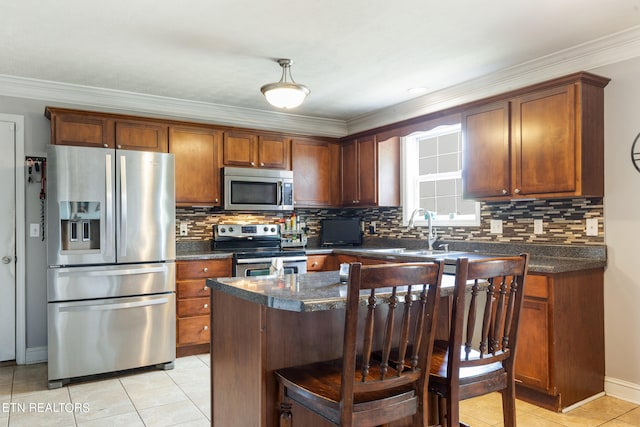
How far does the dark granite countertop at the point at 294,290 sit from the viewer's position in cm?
Result: 159

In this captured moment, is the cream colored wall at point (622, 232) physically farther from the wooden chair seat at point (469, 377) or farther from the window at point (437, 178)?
the wooden chair seat at point (469, 377)

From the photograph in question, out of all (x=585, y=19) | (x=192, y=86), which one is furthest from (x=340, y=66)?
(x=585, y=19)

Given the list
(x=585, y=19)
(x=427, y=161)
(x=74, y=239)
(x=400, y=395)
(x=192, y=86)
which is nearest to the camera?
(x=400, y=395)

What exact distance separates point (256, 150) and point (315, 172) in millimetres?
749

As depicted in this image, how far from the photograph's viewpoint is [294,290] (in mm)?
1842

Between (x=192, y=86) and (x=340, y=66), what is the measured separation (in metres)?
1.38

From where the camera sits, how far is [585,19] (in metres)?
2.76

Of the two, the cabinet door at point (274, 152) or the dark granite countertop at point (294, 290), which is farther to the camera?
the cabinet door at point (274, 152)

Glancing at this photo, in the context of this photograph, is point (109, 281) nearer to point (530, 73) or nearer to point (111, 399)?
point (111, 399)

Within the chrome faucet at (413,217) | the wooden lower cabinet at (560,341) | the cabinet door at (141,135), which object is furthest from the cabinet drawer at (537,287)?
the cabinet door at (141,135)

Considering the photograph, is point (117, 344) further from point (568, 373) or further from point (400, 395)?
point (568, 373)

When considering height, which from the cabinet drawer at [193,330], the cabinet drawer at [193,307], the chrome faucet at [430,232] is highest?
the chrome faucet at [430,232]

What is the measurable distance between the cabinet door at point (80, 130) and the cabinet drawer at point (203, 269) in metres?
1.24

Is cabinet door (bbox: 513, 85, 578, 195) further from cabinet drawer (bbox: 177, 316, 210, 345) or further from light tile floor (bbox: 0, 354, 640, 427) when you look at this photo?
cabinet drawer (bbox: 177, 316, 210, 345)
